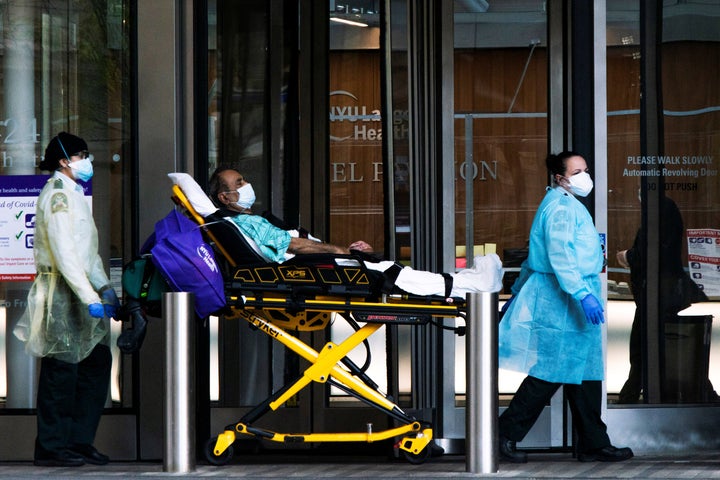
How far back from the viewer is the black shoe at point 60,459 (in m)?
6.26

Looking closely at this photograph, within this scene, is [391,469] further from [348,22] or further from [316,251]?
[348,22]

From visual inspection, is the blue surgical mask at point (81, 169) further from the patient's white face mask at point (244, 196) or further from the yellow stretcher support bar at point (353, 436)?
the yellow stretcher support bar at point (353, 436)

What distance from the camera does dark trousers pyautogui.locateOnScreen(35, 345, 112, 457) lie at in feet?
20.5

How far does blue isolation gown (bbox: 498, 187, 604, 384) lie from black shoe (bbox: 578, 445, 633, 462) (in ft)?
1.28

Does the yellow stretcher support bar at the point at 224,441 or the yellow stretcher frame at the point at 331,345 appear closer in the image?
the yellow stretcher frame at the point at 331,345

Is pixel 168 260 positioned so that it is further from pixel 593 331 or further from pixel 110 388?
pixel 593 331

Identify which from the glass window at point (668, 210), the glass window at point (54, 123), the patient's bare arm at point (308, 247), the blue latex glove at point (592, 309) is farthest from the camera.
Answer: the glass window at point (668, 210)

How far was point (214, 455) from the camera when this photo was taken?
609 centimetres

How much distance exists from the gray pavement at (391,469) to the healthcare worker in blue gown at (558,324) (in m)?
0.22

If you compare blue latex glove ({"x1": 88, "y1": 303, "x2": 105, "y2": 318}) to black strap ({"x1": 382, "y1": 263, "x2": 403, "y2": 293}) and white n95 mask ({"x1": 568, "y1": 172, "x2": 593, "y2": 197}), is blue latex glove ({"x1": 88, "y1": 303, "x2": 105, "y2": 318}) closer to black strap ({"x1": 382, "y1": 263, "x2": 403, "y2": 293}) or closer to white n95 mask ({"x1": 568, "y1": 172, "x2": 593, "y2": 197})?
black strap ({"x1": 382, "y1": 263, "x2": 403, "y2": 293})

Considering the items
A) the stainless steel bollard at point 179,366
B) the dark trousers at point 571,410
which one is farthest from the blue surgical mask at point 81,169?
the dark trousers at point 571,410

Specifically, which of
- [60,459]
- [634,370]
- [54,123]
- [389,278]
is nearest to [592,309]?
[389,278]

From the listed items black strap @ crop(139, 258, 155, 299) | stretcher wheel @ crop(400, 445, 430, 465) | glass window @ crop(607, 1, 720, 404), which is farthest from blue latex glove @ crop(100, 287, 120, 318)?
glass window @ crop(607, 1, 720, 404)

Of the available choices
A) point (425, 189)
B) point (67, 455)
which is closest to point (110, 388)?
point (67, 455)
